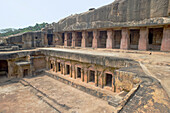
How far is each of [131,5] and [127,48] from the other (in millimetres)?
3453

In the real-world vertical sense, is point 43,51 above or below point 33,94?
above

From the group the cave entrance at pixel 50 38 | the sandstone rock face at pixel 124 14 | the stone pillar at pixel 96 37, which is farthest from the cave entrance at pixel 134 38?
the cave entrance at pixel 50 38

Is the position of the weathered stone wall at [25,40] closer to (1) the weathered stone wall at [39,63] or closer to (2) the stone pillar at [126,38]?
(1) the weathered stone wall at [39,63]

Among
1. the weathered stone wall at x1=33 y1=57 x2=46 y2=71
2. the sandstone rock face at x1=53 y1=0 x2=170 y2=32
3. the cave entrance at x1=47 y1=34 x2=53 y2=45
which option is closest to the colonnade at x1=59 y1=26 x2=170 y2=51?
the sandstone rock face at x1=53 y1=0 x2=170 y2=32

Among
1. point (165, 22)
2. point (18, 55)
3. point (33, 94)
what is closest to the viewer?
point (165, 22)

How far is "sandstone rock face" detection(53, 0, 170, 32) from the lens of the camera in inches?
300

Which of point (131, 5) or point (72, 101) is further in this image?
point (131, 5)

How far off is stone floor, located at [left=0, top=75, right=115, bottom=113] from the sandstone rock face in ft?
21.2

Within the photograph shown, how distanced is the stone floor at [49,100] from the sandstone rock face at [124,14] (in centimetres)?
645

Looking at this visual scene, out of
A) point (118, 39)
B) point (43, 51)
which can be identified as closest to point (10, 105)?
point (43, 51)

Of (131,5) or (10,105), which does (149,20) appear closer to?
(131,5)

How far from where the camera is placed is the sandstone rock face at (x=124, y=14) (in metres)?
7.62

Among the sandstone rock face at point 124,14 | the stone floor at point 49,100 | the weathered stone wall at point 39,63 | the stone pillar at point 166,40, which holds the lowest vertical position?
the stone floor at point 49,100

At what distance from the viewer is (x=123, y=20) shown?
945cm
